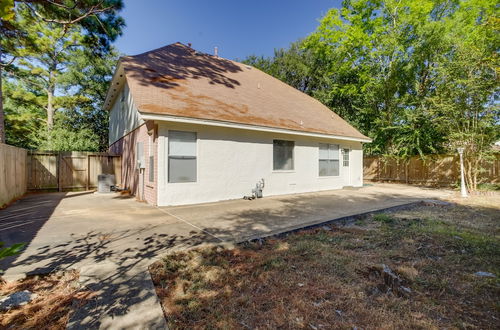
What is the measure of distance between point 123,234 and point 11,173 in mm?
6393

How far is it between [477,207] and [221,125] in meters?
8.55

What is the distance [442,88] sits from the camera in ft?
38.2

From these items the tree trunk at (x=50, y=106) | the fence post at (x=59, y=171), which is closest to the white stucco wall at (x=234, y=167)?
the fence post at (x=59, y=171)

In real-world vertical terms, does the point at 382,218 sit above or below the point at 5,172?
below

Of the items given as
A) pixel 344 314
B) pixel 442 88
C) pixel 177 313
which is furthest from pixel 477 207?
pixel 177 313

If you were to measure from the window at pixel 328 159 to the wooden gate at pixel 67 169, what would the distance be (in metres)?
10.3

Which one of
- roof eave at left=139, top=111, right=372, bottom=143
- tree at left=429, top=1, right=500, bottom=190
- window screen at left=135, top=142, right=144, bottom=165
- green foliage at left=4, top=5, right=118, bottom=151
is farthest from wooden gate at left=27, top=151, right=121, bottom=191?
tree at left=429, top=1, right=500, bottom=190

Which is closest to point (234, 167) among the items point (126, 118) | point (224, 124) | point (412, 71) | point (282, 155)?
point (224, 124)

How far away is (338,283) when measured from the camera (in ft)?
9.09

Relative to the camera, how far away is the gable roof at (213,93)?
24.8 feet

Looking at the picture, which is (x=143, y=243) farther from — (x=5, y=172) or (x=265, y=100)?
(x=265, y=100)

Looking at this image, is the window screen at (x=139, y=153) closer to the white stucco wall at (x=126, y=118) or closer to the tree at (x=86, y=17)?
the white stucco wall at (x=126, y=118)

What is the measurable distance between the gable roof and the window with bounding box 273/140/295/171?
772 mm

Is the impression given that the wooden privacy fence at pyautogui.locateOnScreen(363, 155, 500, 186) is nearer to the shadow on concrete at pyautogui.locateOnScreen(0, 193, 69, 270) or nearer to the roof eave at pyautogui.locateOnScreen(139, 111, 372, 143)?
the roof eave at pyautogui.locateOnScreen(139, 111, 372, 143)
